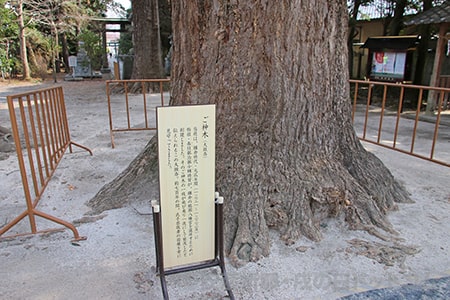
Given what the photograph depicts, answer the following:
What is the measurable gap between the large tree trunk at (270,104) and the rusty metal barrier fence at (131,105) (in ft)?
8.99

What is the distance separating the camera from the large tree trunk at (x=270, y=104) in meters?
2.87

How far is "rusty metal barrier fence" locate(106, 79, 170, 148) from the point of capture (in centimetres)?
613

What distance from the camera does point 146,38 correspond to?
13328 millimetres

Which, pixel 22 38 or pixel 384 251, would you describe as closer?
pixel 384 251

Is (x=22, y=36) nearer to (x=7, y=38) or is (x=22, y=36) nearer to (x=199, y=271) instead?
(x=7, y=38)

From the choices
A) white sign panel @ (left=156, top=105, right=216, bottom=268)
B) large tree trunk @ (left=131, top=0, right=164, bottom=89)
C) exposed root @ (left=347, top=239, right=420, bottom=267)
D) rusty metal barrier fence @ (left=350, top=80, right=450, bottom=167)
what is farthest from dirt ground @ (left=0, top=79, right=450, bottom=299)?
large tree trunk @ (left=131, top=0, right=164, bottom=89)

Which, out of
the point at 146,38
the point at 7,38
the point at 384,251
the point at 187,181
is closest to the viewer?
the point at 187,181

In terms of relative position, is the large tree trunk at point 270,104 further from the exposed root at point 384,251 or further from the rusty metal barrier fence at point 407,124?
the rusty metal barrier fence at point 407,124

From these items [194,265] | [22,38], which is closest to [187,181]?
[194,265]

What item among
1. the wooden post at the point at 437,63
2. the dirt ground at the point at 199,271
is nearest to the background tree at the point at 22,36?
the dirt ground at the point at 199,271

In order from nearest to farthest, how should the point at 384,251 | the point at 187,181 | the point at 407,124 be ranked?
the point at 187,181, the point at 384,251, the point at 407,124

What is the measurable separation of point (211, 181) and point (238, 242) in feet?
2.52

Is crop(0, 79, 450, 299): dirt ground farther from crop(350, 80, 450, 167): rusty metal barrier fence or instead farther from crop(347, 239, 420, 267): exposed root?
crop(350, 80, 450, 167): rusty metal barrier fence

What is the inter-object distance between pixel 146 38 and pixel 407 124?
9.46 metres
